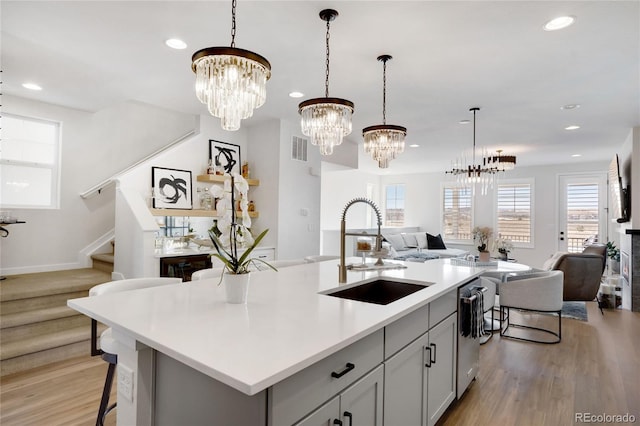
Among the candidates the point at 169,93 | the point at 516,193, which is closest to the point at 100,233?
the point at 169,93

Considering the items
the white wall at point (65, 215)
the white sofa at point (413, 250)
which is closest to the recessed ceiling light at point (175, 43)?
the white wall at point (65, 215)

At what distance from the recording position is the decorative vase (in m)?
1.58

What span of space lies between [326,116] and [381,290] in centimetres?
124

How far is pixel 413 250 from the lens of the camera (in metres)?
7.93

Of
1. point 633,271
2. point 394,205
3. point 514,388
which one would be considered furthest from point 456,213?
point 514,388

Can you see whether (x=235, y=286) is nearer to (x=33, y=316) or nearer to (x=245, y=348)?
(x=245, y=348)

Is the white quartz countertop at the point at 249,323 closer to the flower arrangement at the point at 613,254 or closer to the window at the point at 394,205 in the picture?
the flower arrangement at the point at 613,254

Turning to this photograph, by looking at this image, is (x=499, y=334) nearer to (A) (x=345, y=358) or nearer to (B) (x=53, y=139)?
(A) (x=345, y=358)

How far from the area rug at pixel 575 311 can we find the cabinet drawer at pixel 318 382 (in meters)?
4.46

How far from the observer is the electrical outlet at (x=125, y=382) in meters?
1.31

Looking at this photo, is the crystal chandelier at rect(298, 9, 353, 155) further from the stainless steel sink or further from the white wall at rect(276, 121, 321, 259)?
the white wall at rect(276, 121, 321, 259)

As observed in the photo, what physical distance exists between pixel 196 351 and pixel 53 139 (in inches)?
200

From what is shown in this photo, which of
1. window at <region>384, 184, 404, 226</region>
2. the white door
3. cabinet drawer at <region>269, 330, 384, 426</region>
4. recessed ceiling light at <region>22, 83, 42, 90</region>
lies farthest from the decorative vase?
window at <region>384, 184, 404, 226</region>

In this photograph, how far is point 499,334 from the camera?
4027 mm
